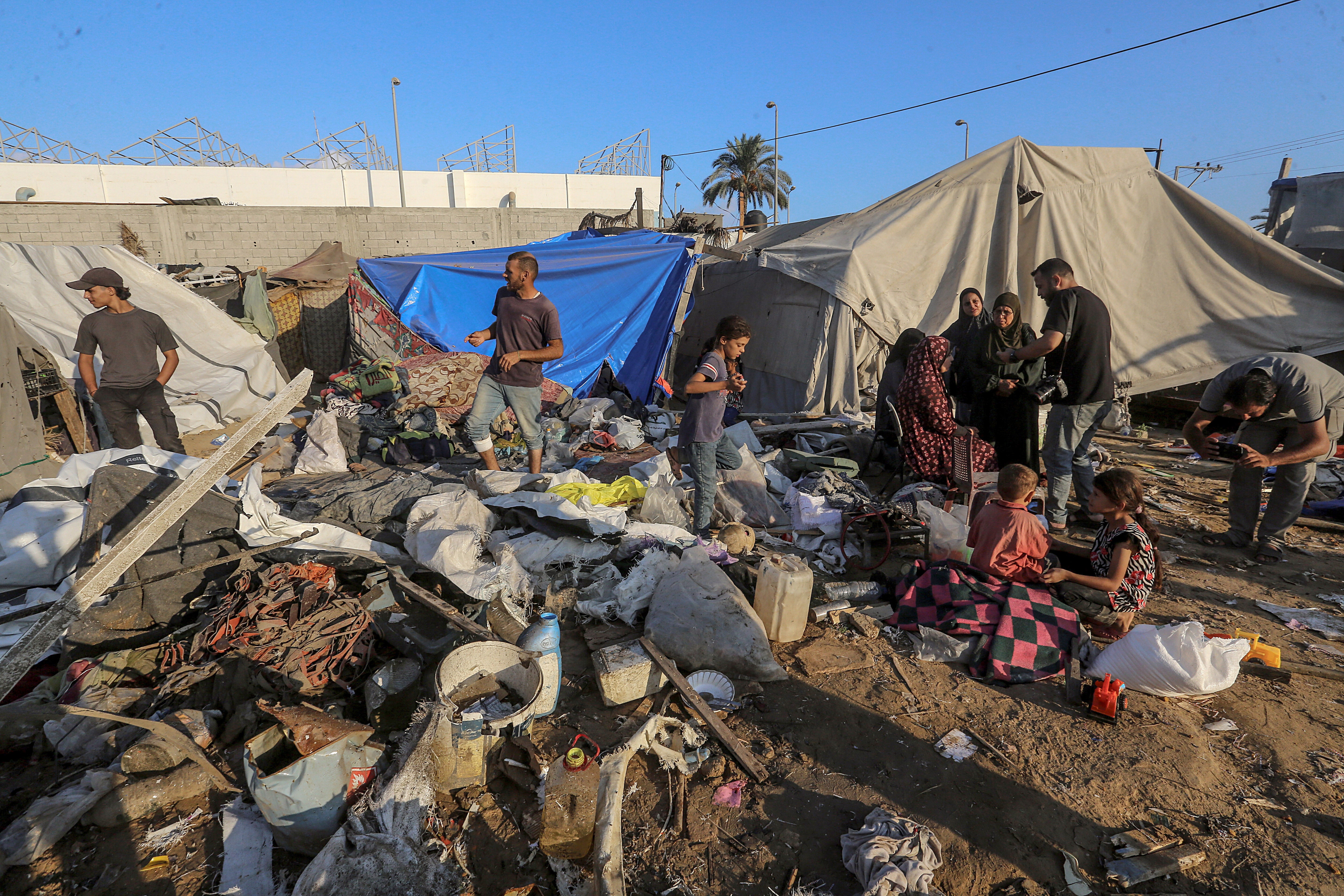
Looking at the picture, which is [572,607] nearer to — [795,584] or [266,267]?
[795,584]

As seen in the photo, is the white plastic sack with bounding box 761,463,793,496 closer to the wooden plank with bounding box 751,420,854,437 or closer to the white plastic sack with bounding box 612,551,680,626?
the wooden plank with bounding box 751,420,854,437

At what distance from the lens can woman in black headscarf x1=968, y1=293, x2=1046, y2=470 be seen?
4738mm

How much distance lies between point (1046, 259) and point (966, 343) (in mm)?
2965

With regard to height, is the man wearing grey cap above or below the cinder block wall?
below

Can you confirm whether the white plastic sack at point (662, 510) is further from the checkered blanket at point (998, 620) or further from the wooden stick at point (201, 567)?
the wooden stick at point (201, 567)

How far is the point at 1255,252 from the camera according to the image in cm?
739

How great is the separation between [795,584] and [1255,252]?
25.9 feet

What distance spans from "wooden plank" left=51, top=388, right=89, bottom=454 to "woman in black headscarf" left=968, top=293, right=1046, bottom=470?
759 cm

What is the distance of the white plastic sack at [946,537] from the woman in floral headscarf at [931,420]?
0.90 m

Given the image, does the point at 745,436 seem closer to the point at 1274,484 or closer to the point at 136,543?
the point at 1274,484

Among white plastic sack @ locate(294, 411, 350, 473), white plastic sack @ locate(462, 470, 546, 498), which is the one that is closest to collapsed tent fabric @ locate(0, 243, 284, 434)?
white plastic sack @ locate(294, 411, 350, 473)

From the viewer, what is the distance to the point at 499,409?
184 inches

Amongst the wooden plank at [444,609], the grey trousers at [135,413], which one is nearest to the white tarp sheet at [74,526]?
the wooden plank at [444,609]

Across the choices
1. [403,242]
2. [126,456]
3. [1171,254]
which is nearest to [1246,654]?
[126,456]
